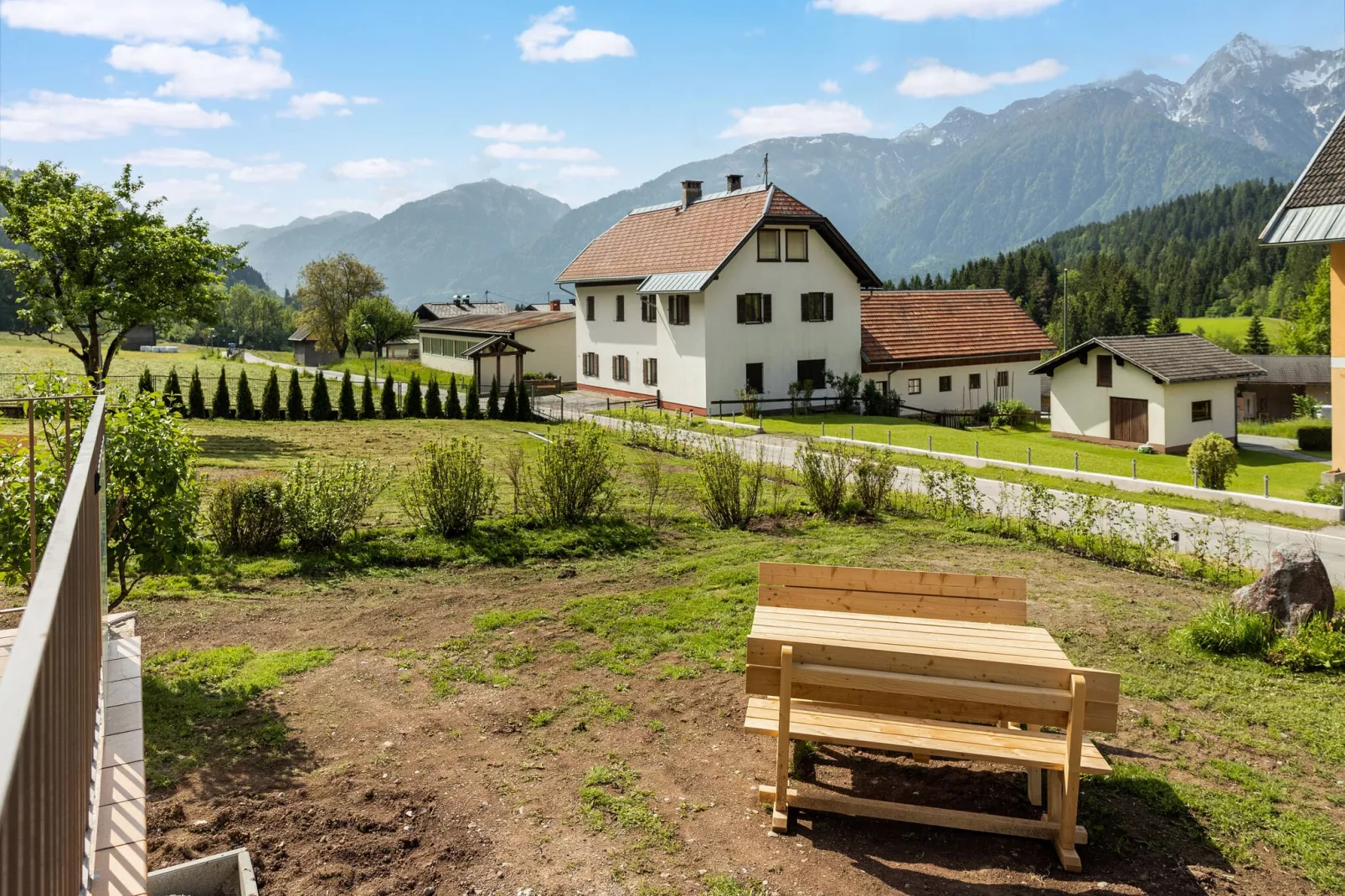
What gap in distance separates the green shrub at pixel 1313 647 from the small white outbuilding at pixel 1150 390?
1091 inches

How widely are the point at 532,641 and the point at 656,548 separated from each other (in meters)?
4.49

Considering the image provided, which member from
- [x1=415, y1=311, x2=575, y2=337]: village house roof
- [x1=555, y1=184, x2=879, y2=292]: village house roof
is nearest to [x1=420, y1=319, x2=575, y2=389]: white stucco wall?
[x1=415, y1=311, x2=575, y2=337]: village house roof

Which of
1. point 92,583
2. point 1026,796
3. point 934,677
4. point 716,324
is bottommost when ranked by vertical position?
point 1026,796

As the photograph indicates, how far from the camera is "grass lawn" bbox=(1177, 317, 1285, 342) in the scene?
98.9 m

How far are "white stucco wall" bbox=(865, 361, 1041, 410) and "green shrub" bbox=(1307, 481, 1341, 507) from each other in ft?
65.2

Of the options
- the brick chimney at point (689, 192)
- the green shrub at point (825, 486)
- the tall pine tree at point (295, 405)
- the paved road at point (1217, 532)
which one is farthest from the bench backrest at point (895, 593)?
the brick chimney at point (689, 192)

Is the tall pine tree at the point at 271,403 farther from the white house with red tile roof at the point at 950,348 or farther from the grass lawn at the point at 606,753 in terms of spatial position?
the grass lawn at the point at 606,753

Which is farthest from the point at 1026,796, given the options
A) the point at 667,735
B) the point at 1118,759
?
the point at 667,735

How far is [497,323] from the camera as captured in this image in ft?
180

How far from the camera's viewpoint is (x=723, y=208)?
125 ft

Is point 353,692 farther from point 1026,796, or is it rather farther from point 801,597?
point 1026,796

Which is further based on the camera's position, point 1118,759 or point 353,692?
point 353,692

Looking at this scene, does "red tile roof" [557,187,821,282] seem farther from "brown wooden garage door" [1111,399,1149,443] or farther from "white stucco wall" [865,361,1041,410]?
"brown wooden garage door" [1111,399,1149,443]

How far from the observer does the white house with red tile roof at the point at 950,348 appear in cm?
4012
